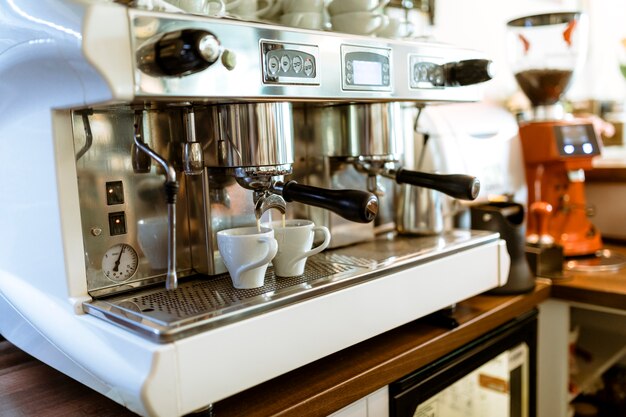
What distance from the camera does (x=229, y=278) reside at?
0.79m

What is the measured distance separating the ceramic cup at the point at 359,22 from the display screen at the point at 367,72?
12cm

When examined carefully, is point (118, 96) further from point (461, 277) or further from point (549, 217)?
point (549, 217)

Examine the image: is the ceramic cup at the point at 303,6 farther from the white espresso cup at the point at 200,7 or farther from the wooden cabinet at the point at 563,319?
the wooden cabinet at the point at 563,319

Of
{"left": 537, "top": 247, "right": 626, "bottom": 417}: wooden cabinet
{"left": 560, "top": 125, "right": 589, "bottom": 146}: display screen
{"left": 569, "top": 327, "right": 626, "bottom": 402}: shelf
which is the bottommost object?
{"left": 569, "top": 327, "right": 626, "bottom": 402}: shelf

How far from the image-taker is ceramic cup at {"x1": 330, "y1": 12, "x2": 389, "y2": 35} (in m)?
0.89

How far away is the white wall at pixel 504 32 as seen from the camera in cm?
156

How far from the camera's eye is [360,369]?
77cm

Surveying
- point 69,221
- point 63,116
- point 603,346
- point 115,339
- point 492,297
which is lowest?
point 603,346

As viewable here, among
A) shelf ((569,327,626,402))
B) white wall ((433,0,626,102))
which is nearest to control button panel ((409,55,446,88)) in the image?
white wall ((433,0,626,102))

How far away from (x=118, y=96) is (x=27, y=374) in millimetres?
458

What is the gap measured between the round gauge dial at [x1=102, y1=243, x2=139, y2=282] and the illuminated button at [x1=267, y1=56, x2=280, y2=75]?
29 centimetres

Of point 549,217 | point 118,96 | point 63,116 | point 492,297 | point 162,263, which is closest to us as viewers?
point 118,96

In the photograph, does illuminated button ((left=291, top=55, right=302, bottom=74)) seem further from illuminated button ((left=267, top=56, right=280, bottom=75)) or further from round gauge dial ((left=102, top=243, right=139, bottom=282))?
round gauge dial ((left=102, top=243, right=139, bottom=282))

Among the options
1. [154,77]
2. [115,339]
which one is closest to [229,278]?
[115,339]
